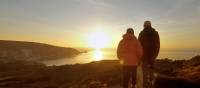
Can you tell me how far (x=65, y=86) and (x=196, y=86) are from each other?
1297 cm

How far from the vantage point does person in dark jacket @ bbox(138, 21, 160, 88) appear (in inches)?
661

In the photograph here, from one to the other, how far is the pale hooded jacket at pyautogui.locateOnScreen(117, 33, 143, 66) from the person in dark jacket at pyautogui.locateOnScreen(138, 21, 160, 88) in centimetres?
165

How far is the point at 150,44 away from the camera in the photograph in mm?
17000

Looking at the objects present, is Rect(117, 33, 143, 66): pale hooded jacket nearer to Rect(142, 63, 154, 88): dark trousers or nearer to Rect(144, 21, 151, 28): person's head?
Rect(142, 63, 154, 88): dark trousers

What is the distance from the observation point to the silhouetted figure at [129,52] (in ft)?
49.5

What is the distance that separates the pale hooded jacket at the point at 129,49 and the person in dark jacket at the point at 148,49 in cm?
165

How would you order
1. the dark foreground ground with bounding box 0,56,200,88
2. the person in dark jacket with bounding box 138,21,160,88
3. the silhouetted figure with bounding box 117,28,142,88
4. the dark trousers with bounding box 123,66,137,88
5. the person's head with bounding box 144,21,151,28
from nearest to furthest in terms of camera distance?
the silhouetted figure with bounding box 117,28,142,88, the dark trousers with bounding box 123,66,137,88, the person's head with bounding box 144,21,151,28, the person in dark jacket with bounding box 138,21,160,88, the dark foreground ground with bounding box 0,56,200,88

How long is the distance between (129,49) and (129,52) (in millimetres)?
119

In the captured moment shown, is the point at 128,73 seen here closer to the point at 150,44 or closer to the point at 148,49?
the point at 148,49

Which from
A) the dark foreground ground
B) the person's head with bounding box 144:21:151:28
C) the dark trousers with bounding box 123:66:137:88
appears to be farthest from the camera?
the dark foreground ground

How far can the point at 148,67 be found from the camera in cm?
1667

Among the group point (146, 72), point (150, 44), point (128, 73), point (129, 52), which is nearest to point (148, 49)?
point (150, 44)

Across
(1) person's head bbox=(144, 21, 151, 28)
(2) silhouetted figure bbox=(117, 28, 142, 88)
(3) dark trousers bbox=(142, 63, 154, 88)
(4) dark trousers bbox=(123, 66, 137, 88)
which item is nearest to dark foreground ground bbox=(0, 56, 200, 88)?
(3) dark trousers bbox=(142, 63, 154, 88)

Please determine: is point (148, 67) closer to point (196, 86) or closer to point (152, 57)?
point (152, 57)
